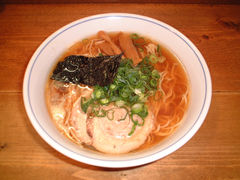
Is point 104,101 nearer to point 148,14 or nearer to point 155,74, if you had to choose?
point 155,74

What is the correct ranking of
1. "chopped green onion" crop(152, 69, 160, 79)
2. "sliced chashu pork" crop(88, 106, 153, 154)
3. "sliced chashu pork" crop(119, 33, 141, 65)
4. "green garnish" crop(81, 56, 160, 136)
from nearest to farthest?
"sliced chashu pork" crop(88, 106, 153, 154)
"green garnish" crop(81, 56, 160, 136)
"chopped green onion" crop(152, 69, 160, 79)
"sliced chashu pork" crop(119, 33, 141, 65)

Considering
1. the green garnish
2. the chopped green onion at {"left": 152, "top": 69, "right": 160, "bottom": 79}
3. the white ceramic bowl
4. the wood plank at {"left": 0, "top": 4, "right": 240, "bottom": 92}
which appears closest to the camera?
the white ceramic bowl

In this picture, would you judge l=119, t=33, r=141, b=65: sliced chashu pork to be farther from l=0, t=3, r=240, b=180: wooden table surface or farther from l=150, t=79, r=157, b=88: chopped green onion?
l=0, t=3, r=240, b=180: wooden table surface

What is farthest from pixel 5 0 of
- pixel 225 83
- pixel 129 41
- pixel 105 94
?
pixel 225 83

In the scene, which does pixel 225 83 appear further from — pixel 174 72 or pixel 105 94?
pixel 105 94

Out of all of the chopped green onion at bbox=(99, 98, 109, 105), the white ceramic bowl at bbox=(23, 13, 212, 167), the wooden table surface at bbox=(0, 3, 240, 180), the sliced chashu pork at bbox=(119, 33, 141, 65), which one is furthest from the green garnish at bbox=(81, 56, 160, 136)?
the wooden table surface at bbox=(0, 3, 240, 180)

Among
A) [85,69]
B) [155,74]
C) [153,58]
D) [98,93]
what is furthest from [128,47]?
[98,93]

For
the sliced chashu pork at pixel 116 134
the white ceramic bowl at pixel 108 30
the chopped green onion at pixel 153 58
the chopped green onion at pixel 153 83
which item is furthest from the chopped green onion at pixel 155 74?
the sliced chashu pork at pixel 116 134
